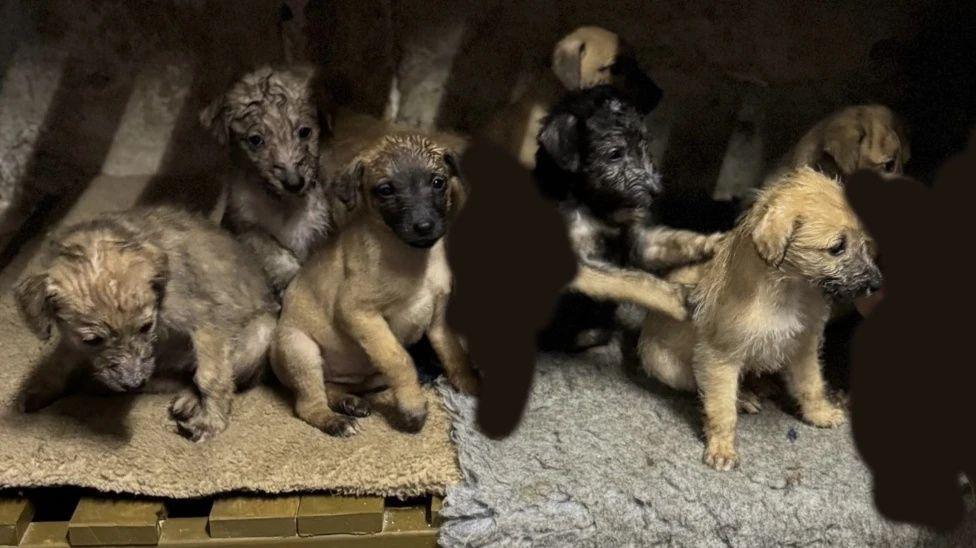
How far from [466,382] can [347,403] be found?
1.25 ft

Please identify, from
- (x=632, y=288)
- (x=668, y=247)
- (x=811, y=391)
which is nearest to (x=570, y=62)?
(x=668, y=247)

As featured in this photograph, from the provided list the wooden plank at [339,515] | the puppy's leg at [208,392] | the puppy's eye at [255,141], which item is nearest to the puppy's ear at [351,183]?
the puppy's eye at [255,141]

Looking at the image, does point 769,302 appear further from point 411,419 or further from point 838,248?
point 411,419

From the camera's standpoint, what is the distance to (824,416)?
2.80 meters

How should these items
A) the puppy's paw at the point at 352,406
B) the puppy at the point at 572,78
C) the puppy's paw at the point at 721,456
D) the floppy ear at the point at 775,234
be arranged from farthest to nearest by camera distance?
the puppy at the point at 572,78, the puppy's paw at the point at 352,406, the puppy's paw at the point at 721,456, the floppy ear at the point at 775,234

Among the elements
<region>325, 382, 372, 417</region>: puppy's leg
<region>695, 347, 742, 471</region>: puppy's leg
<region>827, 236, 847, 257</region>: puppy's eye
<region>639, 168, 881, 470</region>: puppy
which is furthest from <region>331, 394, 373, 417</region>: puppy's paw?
<region>827, 236, 847, 257</region>: puppy's eye

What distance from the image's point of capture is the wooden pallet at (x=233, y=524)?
2.48 m

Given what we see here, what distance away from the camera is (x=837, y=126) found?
291 centimetres

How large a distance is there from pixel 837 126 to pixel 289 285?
6.11 ft

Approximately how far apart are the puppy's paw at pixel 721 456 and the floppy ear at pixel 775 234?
24.3 inches

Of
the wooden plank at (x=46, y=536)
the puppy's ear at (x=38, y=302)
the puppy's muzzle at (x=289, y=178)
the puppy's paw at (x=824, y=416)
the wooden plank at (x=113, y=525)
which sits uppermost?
the puppy's muzzle at (x=289, y=178)

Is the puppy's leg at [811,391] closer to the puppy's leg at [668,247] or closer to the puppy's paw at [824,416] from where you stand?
the puppy's paw at [824,416]

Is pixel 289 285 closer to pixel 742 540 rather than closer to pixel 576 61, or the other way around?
pixel 576 61

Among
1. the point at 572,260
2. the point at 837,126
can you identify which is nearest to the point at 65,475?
the point at 572,260
